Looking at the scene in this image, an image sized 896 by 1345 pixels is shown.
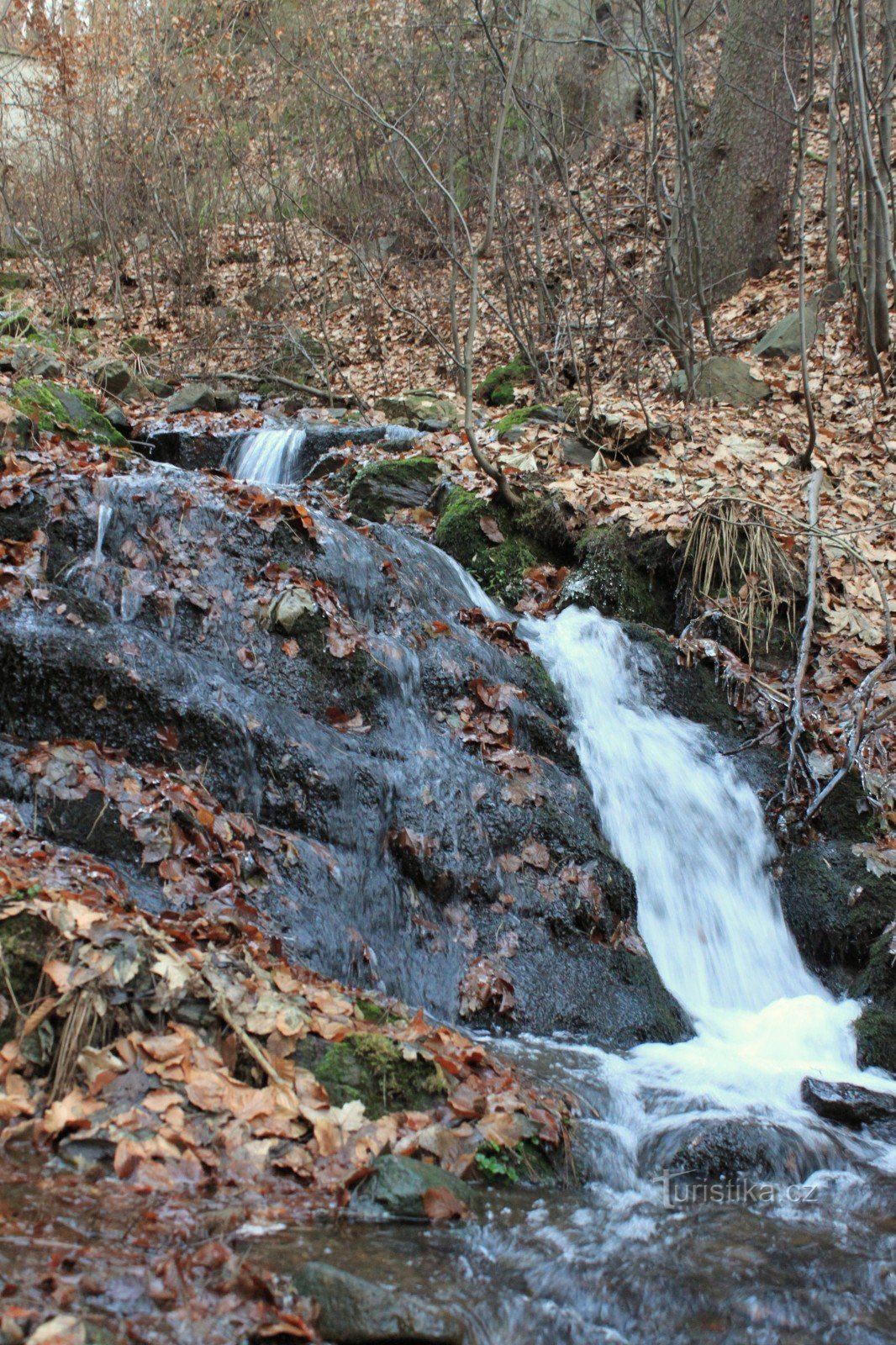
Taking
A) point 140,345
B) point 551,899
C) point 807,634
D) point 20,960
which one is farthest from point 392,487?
point 140,345

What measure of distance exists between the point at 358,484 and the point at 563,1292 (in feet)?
22.9

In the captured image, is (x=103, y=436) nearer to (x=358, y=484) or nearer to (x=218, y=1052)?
(x=358, y=484)

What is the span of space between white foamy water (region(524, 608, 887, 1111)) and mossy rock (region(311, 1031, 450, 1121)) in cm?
127

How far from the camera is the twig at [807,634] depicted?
235 inches

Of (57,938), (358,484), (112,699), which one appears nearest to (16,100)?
(358,484)

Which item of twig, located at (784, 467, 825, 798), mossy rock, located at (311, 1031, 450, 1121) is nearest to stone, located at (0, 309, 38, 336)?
twig, located at (784, 467, 825, 798)

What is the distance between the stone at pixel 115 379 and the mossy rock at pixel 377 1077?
913 centimetres

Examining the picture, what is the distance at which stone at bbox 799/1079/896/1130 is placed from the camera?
3906mm

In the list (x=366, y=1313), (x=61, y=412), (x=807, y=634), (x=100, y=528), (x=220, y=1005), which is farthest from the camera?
(x=61, y=412)

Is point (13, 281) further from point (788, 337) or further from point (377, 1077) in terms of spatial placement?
point (377, 1077)

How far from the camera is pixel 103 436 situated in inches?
328

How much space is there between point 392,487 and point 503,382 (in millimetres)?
3590

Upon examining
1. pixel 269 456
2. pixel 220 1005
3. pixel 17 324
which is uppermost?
pixel 17 324

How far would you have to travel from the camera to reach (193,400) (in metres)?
11.1
